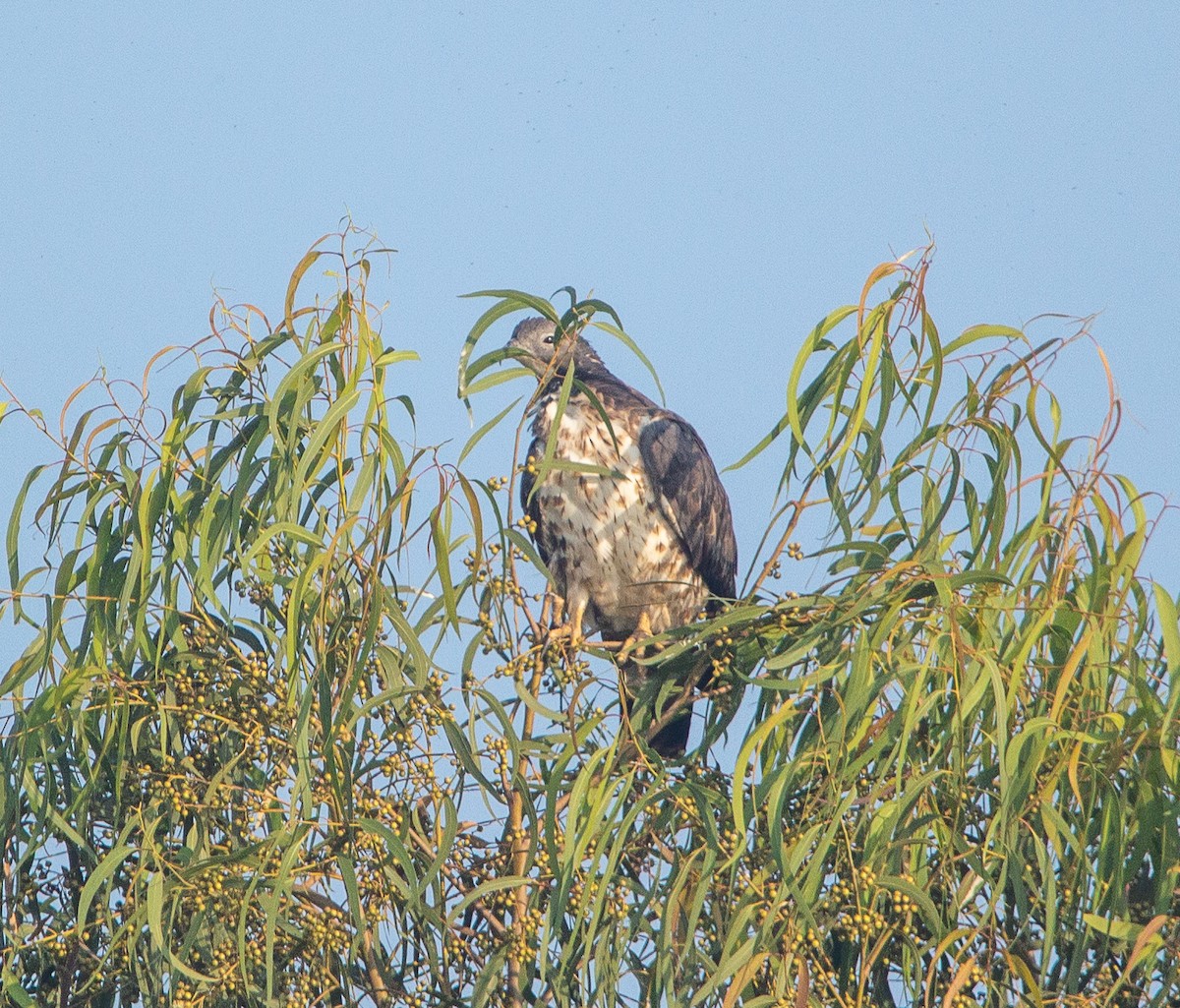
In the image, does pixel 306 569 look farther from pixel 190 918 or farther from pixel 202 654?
pixel 190 918

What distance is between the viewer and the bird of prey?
17.2ft

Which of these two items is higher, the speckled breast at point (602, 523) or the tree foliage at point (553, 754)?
Result: the speckled breast at point (602, 523)

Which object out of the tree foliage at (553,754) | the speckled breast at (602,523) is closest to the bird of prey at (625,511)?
the speckled breast at (602,523)

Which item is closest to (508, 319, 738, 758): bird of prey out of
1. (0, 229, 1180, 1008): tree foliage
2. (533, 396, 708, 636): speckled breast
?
(533, 396, 708, 636): speckled breast

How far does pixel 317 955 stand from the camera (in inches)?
123

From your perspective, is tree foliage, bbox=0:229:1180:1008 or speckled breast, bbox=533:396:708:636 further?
speckled breast, bbox=533:396:708:636

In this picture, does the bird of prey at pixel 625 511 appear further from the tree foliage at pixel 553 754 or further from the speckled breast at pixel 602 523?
the tree foliage at pixel 553 754

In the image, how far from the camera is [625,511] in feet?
17.4

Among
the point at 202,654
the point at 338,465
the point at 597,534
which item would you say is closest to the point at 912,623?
the point at 338,465

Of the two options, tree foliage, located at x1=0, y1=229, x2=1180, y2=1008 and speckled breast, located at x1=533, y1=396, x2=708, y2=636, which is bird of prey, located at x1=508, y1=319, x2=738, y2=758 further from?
tree foliage, located at x1=0, y1=229, x2=1180, y2=1008

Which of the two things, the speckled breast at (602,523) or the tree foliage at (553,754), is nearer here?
the tree foliage at (553,754)

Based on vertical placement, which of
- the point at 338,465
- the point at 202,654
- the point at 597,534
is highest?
the point at 597,534

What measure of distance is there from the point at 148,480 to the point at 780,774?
139 cm

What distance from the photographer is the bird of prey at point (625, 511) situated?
5.23 meters
